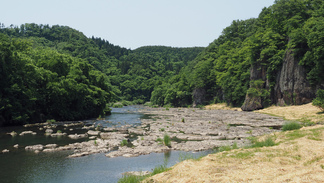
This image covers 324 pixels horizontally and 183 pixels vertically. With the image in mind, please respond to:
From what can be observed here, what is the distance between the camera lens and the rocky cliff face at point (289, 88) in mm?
60237

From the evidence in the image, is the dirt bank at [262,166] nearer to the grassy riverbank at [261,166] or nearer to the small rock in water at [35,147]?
the grassy riverbank at [261,166]

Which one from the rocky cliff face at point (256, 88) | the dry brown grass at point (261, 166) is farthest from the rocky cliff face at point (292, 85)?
the dry brown grass at point (261, 166)

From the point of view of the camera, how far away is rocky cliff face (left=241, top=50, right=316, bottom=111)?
60.2 meters

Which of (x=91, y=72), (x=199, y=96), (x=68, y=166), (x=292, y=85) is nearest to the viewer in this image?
(x=68, y=166)

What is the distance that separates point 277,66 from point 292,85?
10.0 m

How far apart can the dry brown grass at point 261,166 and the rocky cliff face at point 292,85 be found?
1918 inches

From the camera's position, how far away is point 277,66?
72125 mm

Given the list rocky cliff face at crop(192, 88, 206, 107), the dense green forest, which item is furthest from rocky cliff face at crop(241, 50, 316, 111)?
rocky cliff face at crop(192, 88, 206, 107)

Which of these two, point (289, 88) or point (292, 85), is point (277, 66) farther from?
point (289, 88)

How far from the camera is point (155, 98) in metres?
158

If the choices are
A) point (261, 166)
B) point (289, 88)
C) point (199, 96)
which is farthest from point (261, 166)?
point (199, 96)

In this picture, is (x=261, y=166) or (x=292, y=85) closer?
(x=261, y=166)

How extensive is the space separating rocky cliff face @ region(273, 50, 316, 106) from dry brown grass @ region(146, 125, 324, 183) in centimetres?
4871

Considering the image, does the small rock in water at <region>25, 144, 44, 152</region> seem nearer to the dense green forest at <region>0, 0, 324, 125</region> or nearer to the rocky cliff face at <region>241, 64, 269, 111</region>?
the dense green forest at <region>0, 0, 324, 125</region>
